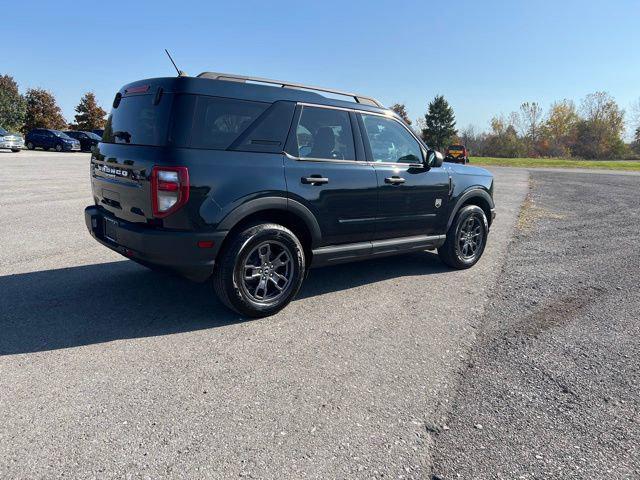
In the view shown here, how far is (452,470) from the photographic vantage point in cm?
231

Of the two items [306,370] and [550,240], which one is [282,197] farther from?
[550,240]

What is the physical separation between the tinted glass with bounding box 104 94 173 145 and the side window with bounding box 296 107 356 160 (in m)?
1.20

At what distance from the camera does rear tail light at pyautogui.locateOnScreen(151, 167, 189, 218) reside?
3.61m

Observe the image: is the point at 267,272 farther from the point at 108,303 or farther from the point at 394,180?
the point at 394,180

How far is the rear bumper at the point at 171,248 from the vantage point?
3.71 metres

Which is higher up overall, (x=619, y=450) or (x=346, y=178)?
(x=346, y=178)

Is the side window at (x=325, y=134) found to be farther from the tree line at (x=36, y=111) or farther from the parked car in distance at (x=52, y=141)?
the tree line at (x=36, y=111)

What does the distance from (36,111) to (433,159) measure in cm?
5404

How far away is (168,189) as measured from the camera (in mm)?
3627

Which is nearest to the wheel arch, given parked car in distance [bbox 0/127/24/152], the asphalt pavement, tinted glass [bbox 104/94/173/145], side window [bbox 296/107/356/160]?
side window [bbox 296/107/356/160]

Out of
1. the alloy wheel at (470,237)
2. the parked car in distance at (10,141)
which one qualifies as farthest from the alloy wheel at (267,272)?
the parked car in distance at (10,141)

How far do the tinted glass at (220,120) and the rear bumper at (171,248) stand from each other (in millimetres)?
746

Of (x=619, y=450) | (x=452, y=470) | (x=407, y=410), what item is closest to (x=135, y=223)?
(x=407, y=410)

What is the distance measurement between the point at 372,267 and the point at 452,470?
389 cm
